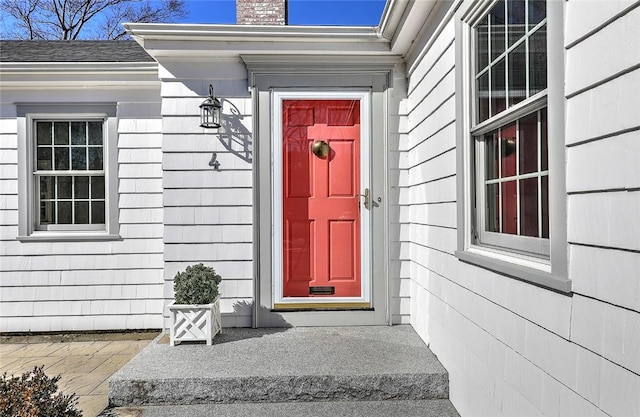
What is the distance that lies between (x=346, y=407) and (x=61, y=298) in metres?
3.21

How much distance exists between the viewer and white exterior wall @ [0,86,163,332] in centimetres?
418

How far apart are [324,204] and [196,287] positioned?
1236 millimetres

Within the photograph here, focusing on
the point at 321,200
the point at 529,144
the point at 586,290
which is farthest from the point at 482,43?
the point at 321,200

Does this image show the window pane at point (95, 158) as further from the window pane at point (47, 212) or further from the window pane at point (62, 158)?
the window pane at point (47, 212)

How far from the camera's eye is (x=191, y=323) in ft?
10.2

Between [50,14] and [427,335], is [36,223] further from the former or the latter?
[50,14]

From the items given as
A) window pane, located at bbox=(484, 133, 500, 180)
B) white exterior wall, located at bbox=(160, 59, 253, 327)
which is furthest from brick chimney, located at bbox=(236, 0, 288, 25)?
window pane, located at bbox=(484, 133, 500, 180)

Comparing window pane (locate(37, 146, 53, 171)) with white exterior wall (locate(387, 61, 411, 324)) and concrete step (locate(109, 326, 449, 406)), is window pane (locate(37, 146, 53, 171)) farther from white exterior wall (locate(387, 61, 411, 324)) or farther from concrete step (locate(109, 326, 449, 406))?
white exterior wall (locate(387, 61, 411, 324))

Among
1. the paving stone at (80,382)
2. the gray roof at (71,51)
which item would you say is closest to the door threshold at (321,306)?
the paving stone at (80,382)

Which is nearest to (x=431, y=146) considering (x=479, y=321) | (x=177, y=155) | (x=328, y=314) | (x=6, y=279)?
(x=479, y=321)

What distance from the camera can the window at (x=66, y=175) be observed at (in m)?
4.19

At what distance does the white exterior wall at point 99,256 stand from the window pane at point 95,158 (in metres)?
0.24

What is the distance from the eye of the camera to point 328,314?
3.59 meters

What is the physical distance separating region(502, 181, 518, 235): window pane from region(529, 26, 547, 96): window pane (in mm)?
451
